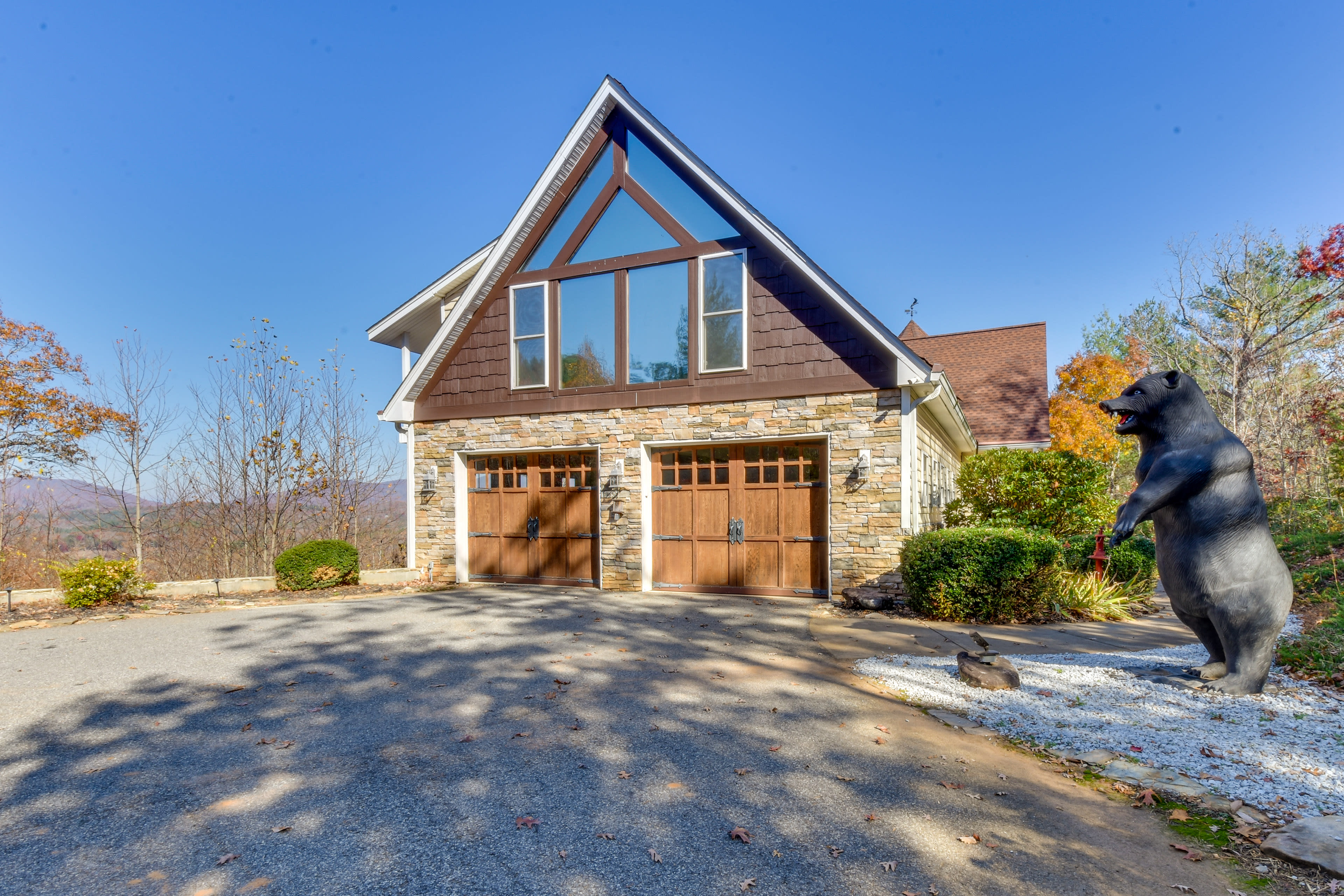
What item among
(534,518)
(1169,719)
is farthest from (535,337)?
(1169,719)

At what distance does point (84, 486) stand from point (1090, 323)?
4123 centimetres

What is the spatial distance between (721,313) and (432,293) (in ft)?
19.2

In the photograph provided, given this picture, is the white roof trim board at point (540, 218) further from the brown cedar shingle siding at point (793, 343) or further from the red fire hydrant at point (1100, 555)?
the red fire hydrant at point (1100, 555)

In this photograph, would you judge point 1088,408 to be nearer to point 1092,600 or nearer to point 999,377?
point 999,377

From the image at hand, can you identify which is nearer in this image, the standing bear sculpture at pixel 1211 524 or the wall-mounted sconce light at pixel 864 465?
the standing bear sculpture at pixel 1211 524

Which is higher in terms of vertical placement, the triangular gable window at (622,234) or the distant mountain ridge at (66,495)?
the triangular gable window at (622,234)

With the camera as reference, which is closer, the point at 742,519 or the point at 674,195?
the point at 742,519

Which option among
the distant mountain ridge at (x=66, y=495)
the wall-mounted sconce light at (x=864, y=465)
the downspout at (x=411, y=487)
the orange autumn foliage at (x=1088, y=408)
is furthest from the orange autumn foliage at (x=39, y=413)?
the orange autumn foliage at (x=1088, y=408)

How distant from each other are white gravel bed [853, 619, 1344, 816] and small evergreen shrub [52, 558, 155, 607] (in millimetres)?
9829

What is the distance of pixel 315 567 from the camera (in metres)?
10.5

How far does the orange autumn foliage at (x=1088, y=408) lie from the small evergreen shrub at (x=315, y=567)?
20730mm

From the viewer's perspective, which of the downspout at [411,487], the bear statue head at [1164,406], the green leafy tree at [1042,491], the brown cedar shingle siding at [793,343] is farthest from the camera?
the downspout at [411,487]

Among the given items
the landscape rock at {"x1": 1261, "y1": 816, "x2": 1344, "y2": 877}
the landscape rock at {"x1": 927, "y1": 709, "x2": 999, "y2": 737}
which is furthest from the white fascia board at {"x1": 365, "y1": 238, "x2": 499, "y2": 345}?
the landscape rock at {"x1": 1261, "y1": 816, "x2": 1344, "y2": 877}

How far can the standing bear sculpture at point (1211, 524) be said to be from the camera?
13.5 ft
